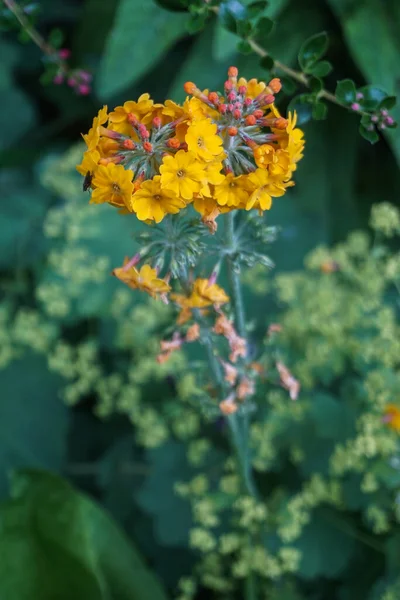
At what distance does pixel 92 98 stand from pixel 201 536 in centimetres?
139

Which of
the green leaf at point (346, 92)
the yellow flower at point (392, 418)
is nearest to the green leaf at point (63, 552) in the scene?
the yellow flower at point (392, 418)

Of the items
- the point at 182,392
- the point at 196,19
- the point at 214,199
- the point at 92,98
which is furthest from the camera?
the point at 92,98

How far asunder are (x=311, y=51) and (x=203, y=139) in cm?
28

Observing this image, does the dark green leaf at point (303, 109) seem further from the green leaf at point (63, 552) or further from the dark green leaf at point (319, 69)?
the green leaf at point (63, 552)

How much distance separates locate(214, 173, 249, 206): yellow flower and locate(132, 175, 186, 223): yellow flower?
0.13ft

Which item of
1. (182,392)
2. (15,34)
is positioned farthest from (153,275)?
(15,34)

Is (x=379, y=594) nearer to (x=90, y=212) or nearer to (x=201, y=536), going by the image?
(x=201, y=536)

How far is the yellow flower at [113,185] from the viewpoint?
657 millimetres

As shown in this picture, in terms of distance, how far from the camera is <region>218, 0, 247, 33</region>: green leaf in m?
0.84

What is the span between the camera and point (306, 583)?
146 centimetres

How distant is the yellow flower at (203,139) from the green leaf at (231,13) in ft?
0.81

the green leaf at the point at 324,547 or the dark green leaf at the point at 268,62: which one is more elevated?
the dark green leaf at the point at 268,62

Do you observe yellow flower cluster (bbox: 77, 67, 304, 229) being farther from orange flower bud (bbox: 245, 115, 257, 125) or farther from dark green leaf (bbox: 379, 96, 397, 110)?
dark green leaf (bbox: 379, 96, 397, 110)

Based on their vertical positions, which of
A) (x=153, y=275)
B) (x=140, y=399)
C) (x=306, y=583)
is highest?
(x=153, y=275)
